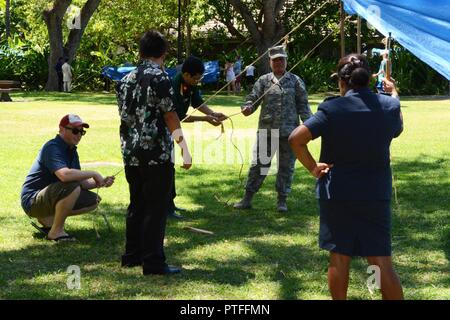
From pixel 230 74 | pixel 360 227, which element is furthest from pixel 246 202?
pixel 230 74

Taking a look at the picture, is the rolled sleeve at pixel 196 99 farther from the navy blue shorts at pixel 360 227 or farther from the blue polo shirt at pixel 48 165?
the navy blue shorts at pixel 360 227

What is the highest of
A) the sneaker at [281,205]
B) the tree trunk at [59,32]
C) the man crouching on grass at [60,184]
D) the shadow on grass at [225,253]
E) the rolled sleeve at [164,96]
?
the tree trunk at [59,32]

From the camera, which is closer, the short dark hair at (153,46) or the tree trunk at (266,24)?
the short dark hair at (153,46)

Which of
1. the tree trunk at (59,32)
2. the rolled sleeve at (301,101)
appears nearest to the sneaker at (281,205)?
the rolled sleeve at (301,101)

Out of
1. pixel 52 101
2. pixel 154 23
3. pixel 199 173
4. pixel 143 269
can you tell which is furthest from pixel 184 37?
pixel 143 269

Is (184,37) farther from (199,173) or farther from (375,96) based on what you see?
(375,96)

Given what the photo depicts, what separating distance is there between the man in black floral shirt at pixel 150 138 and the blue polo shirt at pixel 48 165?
1.09m

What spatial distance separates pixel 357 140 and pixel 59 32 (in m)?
28.6

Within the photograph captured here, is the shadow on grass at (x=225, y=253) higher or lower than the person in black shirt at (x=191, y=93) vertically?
lower

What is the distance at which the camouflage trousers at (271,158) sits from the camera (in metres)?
8.36

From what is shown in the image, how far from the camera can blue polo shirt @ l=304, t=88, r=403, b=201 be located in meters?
4.61

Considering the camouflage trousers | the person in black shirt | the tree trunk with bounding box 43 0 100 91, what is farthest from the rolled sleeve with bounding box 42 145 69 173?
the tree trunk with bounding box 43 0 100 91

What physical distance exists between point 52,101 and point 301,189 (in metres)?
17.3
